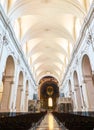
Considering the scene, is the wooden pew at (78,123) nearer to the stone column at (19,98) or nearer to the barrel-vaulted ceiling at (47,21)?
the barrel-vaulted ceiling at (47,21)

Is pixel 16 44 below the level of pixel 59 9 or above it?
below

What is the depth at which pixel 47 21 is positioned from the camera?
11.8 metres

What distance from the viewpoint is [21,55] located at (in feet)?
42.1

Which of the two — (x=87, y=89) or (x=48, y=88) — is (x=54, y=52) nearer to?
(x=87, y=89)

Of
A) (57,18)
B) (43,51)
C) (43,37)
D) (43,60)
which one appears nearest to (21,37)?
(43,37)

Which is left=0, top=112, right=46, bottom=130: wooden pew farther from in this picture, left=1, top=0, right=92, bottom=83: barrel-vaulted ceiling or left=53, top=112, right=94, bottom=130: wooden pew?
left=1, top=0, right=92, bottom=83: barrel-vaulted ceiling

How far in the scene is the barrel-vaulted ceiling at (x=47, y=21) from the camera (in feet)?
31.0

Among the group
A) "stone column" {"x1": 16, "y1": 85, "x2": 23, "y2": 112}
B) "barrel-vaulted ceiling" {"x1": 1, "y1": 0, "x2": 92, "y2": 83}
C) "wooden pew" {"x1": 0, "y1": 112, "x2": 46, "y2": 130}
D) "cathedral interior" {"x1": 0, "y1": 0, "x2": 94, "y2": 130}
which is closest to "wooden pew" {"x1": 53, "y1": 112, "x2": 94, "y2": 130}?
"wooden pew" {"x1": 0, "y1": 112, "x2": 46, "y2": 130}

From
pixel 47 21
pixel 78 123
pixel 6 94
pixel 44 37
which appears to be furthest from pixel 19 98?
pixel 78 123

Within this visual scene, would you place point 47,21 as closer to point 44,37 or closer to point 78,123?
point 44,37

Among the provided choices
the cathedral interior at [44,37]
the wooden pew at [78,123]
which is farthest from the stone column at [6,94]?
the wooden pew at [78,123]

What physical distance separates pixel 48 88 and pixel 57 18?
2900cm

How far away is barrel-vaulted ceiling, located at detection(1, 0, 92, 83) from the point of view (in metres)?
9.45

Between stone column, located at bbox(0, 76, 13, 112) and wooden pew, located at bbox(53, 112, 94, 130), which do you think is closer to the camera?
wooden pew, located at bbox(53, 112, 94, 130)
